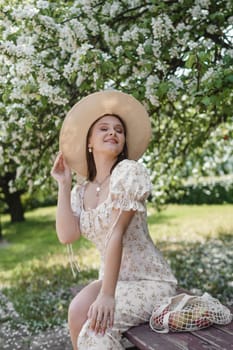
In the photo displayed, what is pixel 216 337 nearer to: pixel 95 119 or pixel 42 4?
pixel 95 119

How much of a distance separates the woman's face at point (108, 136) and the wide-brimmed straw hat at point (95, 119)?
0.17 ft

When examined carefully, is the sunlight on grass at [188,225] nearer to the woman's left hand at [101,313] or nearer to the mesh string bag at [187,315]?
the mesh string bag at [187,315]

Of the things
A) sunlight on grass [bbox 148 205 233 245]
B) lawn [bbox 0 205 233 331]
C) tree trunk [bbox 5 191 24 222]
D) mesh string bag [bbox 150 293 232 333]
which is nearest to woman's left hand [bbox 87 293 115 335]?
mesh string bag [bbox 150 293 232 333]

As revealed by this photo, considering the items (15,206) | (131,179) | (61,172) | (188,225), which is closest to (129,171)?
(131,179)

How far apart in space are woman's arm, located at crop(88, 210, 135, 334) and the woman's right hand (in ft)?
1.87

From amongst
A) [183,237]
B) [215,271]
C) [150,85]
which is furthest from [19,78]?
[183,237]

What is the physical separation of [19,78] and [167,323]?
251 cm

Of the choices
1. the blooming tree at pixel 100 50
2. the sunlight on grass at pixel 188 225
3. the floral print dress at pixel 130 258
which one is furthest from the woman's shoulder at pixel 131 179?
the sunlight on grass at pixel 188 225

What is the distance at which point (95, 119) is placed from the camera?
3.38m

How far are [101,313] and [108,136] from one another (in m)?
1.05

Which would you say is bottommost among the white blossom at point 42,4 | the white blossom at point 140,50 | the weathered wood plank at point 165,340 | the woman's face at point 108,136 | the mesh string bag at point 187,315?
the weathered wood plank at point 165,340

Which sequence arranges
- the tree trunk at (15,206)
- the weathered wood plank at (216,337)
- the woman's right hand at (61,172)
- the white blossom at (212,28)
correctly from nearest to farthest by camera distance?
the weathered wood plank at (216,337), the woman's right hand at (61,172), the white blossom at (212,28), the tree trunk at (15,206)

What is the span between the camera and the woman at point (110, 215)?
286 centimetres

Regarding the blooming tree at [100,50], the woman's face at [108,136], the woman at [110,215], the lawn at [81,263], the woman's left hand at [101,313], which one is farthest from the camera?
the lawn at [81,263]
